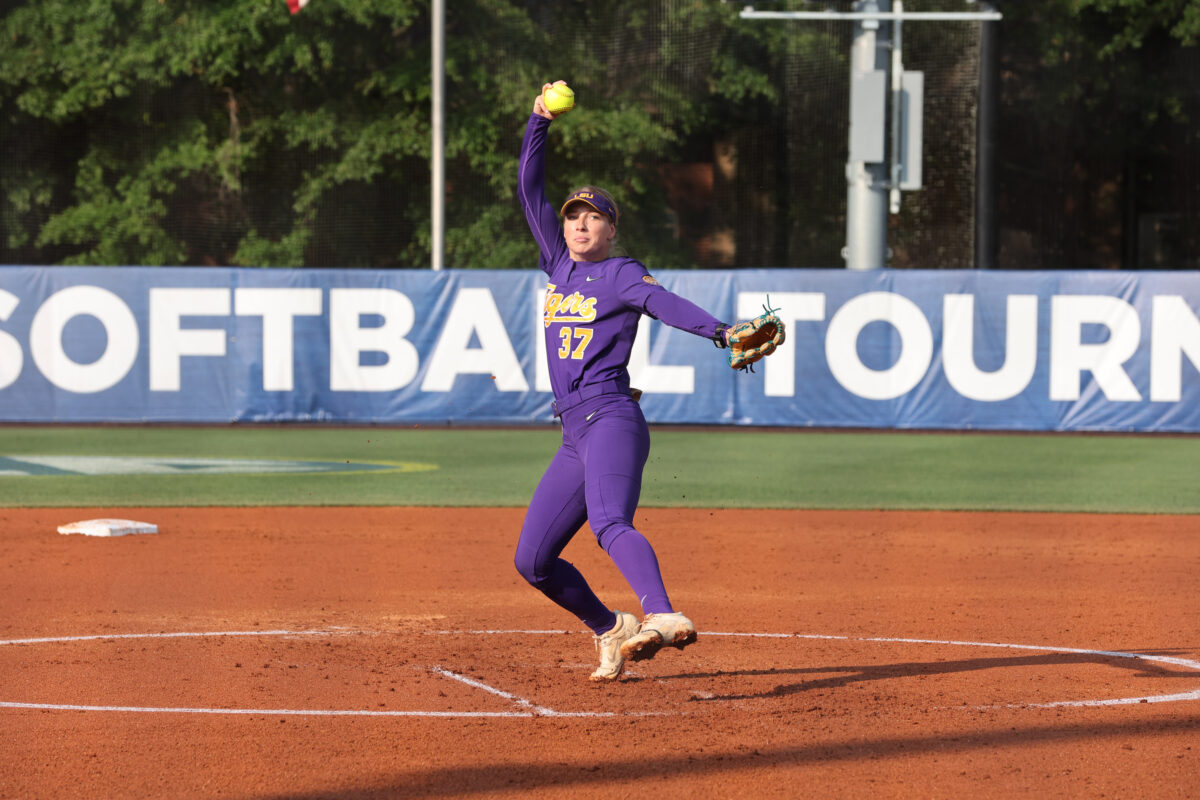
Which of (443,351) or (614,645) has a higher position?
(443,351)

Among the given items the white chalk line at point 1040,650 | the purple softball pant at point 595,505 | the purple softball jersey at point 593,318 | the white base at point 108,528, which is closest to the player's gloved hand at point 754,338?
the purple softball jersey at point 593,318

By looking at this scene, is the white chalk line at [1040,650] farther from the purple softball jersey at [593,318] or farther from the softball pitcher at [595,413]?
the purple softball jersey at [593,318]

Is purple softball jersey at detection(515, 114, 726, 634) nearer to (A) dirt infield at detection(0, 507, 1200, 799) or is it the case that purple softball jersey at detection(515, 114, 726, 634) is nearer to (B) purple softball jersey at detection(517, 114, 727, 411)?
(B) purple softball jersey at detection(517, 114, 727, 411)

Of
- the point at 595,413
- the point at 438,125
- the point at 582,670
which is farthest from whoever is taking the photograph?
the point at 438,125

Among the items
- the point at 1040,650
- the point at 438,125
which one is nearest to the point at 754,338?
the point at 1040,650

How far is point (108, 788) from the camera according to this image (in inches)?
192

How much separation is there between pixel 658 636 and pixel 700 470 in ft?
35.5

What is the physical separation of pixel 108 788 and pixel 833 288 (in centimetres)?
1582

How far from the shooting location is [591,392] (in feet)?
19.9

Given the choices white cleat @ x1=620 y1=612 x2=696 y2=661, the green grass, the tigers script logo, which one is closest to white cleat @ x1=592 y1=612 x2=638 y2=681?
white cleat @ x1=620 y1=612 x2=696 y2=661

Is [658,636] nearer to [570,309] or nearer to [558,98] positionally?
[570,309]

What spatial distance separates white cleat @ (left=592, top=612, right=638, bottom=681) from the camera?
251 inches

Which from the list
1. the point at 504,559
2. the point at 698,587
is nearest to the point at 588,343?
the point at 698,587

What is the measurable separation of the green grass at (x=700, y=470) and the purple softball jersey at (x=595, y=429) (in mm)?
7289
